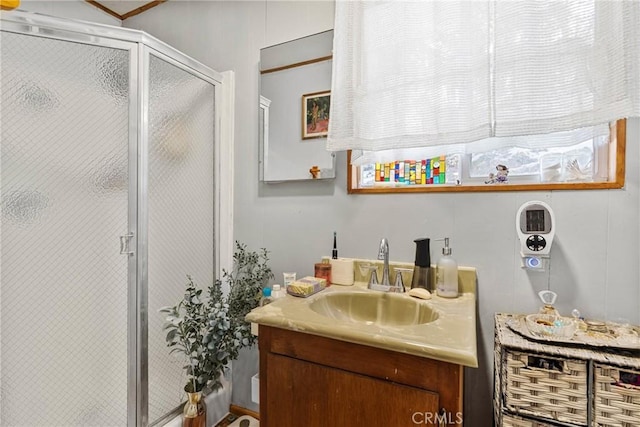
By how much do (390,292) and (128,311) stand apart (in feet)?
3.55

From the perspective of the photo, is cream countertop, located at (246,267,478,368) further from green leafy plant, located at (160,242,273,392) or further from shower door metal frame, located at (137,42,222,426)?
shower door metal frame, located at (137,42,222,426)

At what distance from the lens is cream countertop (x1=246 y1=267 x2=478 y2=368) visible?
26.7 inches

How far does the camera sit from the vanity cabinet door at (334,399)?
28.9 inches

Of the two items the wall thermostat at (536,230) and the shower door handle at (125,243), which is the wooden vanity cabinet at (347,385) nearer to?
the wall thermostat at (536,230)

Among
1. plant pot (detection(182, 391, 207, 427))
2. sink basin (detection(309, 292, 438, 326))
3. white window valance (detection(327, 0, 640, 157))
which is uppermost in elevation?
white window valance (detection(327, 0, 640, 157))

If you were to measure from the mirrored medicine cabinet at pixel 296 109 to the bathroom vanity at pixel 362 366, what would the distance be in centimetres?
67

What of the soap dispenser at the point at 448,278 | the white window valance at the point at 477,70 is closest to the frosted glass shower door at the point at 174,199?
the white window valance at the point at 477,70

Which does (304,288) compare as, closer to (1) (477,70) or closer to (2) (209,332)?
(2) (209,332)

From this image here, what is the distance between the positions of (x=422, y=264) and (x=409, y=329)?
38 cm

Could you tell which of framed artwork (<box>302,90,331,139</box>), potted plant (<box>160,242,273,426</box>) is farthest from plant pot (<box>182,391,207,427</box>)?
framed artwork (<box>302,90,331,139</box>)

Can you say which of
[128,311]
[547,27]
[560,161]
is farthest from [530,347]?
[128,311]

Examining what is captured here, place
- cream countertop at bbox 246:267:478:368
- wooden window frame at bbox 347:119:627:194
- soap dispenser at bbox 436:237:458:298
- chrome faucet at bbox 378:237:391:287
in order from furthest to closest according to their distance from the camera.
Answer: chrome faucet at bbox 378:237:391:287, soap dispenser at bbox 436:237:458:298, wooden window frame at bbox 347:119:627:194, cream countertop at bbox 246:267:478:368

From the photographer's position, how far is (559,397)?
0.76 meters

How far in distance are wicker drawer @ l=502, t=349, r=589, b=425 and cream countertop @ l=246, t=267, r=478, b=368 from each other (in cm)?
15
